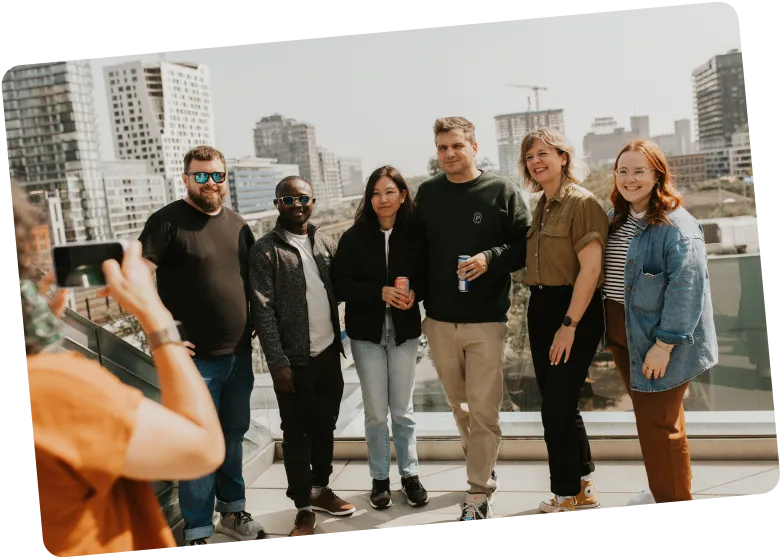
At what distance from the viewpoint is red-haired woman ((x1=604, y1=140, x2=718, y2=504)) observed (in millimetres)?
2570

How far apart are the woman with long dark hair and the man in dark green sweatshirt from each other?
111 millimetres

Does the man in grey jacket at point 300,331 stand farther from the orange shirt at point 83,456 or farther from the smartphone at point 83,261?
the orange shirt at point 83,456

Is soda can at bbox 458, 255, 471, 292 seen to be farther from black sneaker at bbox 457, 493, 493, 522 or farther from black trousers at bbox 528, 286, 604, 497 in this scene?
black sneaker at bbox 457, 493, 493, 522

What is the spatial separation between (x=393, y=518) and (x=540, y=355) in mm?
1041

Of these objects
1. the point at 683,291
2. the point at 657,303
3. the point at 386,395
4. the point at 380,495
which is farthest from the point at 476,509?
the point at 683,291

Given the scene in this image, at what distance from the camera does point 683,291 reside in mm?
2549

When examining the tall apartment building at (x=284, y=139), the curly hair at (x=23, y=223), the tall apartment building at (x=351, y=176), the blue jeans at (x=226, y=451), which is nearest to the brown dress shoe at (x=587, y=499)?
the blue jeans at (x=226, y=451)

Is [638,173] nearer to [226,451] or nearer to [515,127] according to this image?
[515,127]

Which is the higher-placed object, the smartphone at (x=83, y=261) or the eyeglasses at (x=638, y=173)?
the eyeglasses at (x=638, y=173)

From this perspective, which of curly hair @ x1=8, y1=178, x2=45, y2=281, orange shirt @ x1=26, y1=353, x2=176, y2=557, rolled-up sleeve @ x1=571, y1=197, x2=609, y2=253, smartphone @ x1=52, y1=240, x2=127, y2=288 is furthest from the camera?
rolled-up sleeve @ x1=571, y1=197, x2=609, y2=253

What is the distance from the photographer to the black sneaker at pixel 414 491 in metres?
3.06

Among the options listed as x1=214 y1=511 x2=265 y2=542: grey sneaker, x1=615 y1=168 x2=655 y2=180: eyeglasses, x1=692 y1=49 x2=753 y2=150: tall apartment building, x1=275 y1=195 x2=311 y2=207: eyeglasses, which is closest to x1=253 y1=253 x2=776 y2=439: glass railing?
x1=214 y1=511 x2=265 y2=542: grey sneaker

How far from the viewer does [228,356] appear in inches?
112

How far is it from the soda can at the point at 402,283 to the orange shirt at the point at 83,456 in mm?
1464
